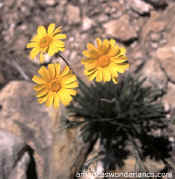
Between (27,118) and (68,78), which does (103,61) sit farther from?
(27,118)

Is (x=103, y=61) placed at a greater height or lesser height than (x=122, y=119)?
greater

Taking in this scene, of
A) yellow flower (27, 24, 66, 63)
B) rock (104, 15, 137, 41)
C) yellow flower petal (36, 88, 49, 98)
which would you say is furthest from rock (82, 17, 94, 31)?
yellow flower petal (36, 88, 49, 98)

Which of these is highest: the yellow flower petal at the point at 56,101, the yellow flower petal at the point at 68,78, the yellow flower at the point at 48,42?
the yellow flower at the point at 48,42

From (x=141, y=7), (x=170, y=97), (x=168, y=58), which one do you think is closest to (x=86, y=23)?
(x=141, y=7)

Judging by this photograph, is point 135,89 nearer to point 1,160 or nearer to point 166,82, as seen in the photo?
point 166,82

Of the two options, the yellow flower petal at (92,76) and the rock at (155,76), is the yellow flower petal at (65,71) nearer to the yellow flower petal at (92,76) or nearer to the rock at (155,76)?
the yellow flower petal at (92,76)

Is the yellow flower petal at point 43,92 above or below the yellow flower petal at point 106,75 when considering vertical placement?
below

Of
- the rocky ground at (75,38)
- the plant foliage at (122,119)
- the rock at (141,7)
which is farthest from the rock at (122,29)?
the plant foliage at (122,119)

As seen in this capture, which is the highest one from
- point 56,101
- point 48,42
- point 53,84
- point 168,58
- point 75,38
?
point 75,38
